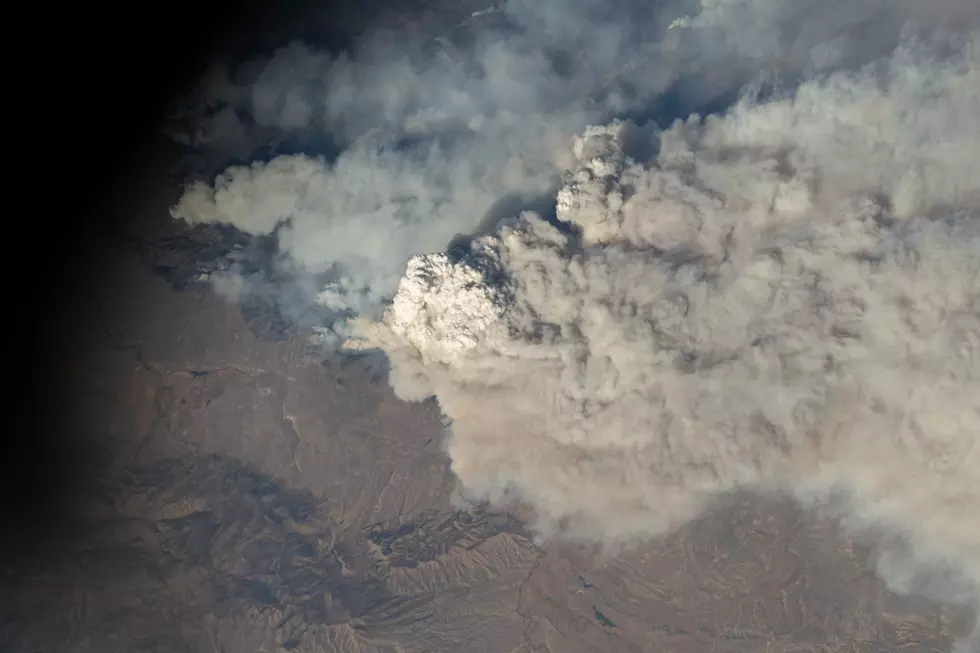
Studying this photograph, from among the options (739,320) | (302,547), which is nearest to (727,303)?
(739,320)

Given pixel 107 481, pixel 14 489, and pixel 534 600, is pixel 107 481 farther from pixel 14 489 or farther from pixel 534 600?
pixel 534 600

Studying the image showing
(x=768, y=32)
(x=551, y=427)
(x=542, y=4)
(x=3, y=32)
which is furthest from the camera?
(x=542, y=4)

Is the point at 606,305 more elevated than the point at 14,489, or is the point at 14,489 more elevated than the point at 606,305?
the point at 606,305

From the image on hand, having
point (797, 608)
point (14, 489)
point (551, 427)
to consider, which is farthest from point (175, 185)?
point (797, 608)

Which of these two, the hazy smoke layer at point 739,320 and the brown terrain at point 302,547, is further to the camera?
the brown terrain at point 302,547

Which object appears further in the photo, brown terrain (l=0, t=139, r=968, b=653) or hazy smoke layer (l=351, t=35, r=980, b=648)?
brown terrain (l=0, t=139, r=968, b=653)

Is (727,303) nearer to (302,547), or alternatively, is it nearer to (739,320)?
(739,320)

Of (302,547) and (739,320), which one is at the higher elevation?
(739,320)

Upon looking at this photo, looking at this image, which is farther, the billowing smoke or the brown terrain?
the brown terrain
